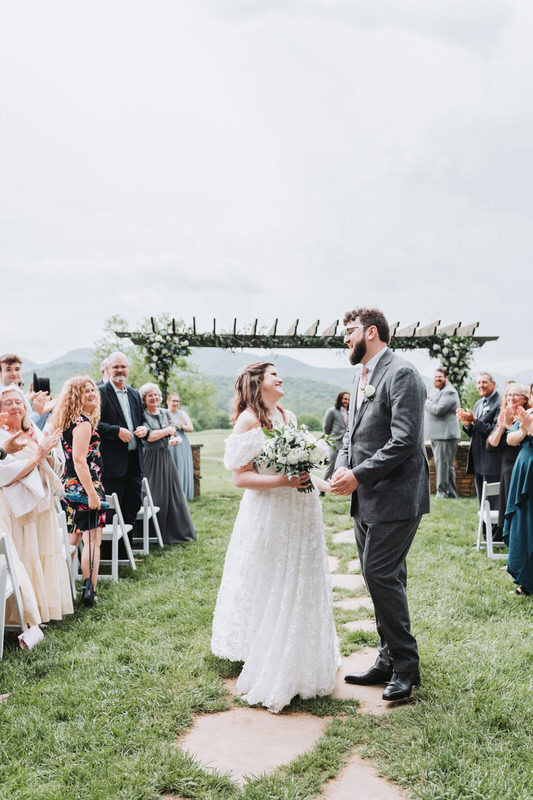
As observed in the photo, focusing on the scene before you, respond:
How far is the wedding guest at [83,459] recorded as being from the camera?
17.0 feet

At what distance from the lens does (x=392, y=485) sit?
135 inches

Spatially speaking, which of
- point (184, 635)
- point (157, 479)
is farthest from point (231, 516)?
point (184, 635)

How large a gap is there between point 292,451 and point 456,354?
988 cm

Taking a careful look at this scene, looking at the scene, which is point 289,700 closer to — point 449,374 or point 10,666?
point 10,666

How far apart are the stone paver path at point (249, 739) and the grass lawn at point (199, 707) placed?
0.27 feet

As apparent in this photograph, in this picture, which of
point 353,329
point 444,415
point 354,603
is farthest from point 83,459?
point 444,415

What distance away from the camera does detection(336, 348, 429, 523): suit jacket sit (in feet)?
11.0

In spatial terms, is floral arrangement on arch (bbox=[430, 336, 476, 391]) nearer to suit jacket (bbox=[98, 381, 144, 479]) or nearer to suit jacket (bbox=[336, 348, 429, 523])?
suit jacket (bbox=[98, 381, 144, 479])

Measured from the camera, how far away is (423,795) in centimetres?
258

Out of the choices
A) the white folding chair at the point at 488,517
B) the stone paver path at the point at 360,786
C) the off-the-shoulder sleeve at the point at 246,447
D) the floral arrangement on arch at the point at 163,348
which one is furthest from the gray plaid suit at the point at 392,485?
the floral arrangement on arch at the point at 163,348

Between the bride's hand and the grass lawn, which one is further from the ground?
the bride's hand

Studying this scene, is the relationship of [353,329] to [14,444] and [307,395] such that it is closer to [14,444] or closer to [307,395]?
[14,444]

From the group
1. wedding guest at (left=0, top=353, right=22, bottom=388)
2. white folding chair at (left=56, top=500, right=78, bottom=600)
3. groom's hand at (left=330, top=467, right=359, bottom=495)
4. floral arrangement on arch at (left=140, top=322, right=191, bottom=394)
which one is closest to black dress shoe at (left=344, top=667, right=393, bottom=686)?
Answer: groom's hand at (left=330, top=467, right=359, bottom=495)

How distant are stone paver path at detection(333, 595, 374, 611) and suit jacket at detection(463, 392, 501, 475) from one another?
11.6 ft
